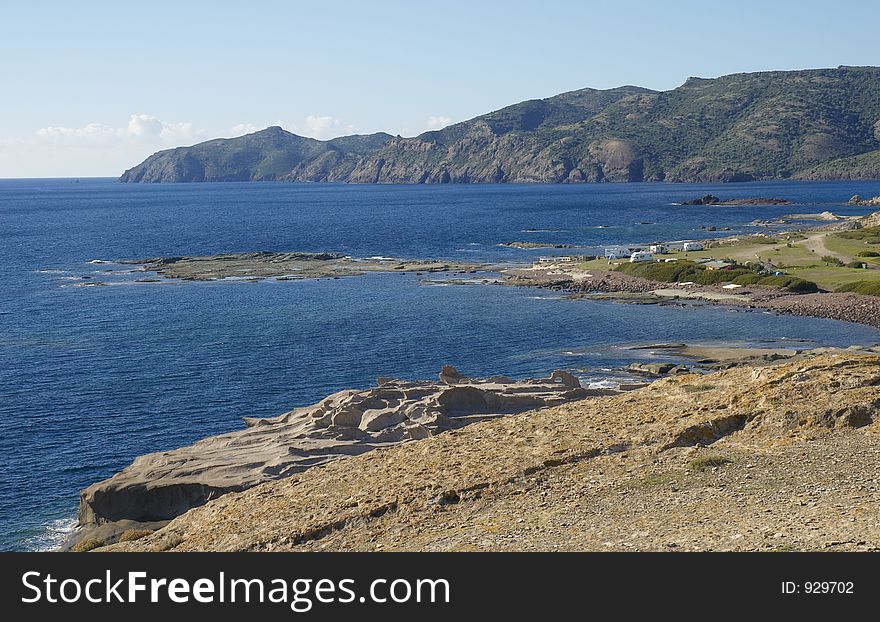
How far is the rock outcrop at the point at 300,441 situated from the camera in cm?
3678

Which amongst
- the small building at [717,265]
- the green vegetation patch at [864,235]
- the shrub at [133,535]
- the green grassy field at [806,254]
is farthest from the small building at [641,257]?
the shrub at [133,535]

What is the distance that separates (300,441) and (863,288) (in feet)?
224

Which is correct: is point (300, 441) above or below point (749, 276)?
above

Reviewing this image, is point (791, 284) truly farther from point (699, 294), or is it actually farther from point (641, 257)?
point (641, 257)


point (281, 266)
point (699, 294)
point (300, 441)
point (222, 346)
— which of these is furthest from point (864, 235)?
point (300, 441)

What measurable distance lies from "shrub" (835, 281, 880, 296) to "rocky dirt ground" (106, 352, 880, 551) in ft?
193

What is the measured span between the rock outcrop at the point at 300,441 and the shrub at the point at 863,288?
2095 inches

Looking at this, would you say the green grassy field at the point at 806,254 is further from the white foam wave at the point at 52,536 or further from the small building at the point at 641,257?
the white foam wave at the point at 52,536

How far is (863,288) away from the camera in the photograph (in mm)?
90438

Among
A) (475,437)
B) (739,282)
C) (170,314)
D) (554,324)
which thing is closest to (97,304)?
(170,314)

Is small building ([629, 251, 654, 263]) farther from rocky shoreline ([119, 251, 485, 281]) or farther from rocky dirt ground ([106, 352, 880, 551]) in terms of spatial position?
rocky dirt ground ([106, 352, 880, 551])

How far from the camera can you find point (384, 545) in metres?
23.4

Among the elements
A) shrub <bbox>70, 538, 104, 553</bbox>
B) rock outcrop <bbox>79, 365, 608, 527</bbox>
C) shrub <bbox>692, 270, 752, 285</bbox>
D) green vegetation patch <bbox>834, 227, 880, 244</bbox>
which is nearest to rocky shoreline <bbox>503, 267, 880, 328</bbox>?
shrub <bbox>692, 270, 752, 285</bbox>

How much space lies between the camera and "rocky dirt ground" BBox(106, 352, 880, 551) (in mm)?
21875
